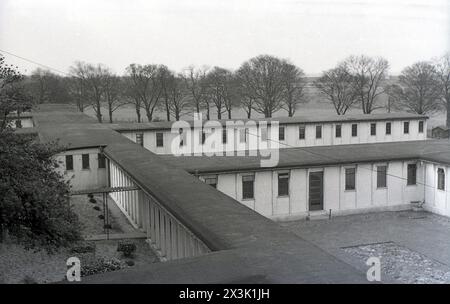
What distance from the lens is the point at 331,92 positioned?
257ft

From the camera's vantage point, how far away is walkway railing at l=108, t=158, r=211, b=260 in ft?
54.0

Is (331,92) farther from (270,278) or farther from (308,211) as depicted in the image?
(270,278)

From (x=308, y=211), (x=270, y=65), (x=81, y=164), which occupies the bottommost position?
(x=308, y=211)

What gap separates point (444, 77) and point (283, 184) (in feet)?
189

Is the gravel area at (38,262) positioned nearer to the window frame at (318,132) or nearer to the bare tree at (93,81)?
the window frame at (318,132)

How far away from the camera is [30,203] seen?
13086mm

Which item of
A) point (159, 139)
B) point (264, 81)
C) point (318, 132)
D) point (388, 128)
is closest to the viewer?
point (159, 139)

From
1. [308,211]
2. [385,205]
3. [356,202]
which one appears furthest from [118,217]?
[385,205]

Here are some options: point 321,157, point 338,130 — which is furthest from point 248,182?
point 338,130

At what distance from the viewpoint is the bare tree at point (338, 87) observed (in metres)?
77.1

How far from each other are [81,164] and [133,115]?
66.4 metres

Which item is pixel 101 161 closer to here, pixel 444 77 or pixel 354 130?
pixel 354 130

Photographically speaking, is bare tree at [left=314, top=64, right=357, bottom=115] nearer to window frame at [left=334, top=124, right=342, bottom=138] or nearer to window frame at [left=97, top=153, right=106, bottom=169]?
window frame at [left=334, top=124, right=342, bottom=138]

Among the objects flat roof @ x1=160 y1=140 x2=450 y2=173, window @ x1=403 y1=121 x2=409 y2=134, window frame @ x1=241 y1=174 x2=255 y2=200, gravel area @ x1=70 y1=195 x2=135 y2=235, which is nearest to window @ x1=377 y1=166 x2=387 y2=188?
flat roof @ x1=160 y1=140 x2=450 y2=173
